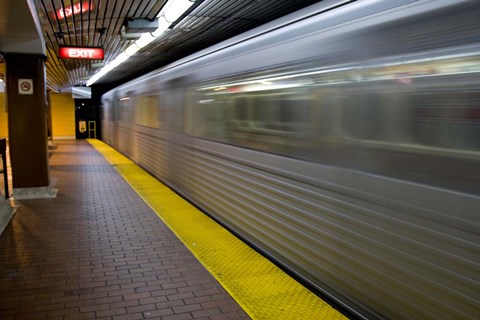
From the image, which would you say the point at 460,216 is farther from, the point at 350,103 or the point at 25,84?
the point at 25,84

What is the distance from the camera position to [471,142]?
2129 millimetres

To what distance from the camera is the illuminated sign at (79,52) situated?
8344 mm

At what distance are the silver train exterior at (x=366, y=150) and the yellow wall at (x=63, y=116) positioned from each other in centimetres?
2169

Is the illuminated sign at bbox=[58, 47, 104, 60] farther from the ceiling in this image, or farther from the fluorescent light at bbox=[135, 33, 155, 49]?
the fluorescent light at bbox=[135, 33, 155, 49]

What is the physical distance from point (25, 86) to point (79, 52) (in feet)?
4.71

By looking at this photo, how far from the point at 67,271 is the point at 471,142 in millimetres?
3626

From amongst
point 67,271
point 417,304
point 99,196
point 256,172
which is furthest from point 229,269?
point 99,196

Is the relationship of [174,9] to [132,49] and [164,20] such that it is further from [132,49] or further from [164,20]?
[132,49]

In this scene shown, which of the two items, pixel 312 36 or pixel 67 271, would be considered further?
pixel 67 271

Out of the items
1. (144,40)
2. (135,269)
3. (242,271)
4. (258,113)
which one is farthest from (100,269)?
(144,40)

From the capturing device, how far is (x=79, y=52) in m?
8.45

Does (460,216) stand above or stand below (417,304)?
above

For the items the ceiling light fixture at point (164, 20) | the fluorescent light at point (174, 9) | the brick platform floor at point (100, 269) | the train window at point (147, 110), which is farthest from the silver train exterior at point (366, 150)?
the train window at point (147, 110)

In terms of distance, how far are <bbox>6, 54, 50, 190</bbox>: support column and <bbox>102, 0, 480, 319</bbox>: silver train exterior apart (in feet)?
13.8
